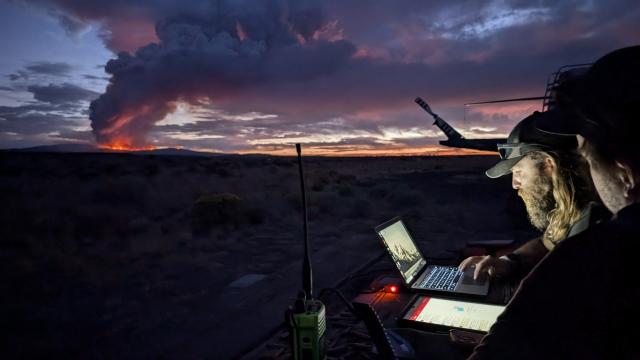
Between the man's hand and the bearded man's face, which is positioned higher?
the bearded man's face

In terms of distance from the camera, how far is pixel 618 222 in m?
0.80

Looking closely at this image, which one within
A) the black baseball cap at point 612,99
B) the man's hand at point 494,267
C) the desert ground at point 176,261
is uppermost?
the black baseball cap at point 612,99

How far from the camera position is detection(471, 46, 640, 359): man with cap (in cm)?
77

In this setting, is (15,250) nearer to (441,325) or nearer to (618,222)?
(441,325)

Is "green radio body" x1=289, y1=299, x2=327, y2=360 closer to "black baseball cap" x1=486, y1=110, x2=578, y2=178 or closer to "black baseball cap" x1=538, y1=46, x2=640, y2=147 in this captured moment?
"black baseball cap" x1=538, y1=46, x2=640, y2=147

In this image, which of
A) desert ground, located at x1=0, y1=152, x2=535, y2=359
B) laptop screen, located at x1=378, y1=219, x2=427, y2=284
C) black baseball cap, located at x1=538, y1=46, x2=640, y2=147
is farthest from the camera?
desert ground, located at x1=0, y1=152, x2=535, y2=359

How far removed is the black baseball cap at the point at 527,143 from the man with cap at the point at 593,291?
3.06 feet

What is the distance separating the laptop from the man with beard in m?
0.12

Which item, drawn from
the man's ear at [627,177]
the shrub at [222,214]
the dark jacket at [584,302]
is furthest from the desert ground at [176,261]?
the man's ear at [627,177]

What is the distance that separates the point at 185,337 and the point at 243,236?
5779 millimetres

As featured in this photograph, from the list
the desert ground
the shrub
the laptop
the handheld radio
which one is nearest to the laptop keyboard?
the laptop

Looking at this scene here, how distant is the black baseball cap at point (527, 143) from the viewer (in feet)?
6.61

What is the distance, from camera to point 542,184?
2.51m

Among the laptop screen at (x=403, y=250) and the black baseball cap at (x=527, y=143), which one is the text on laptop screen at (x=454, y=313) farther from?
the black baseball cap at (x=527, y=143)
